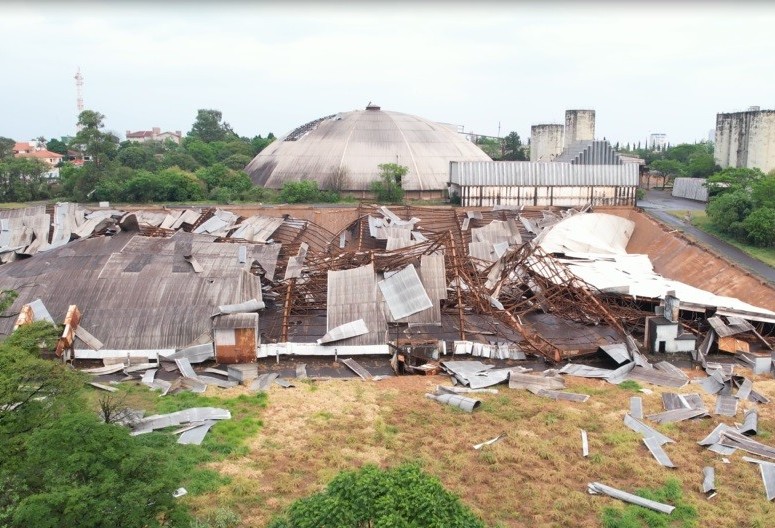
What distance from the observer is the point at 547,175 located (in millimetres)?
48656

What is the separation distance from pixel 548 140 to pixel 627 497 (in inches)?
2553

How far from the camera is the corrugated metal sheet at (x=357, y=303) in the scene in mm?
23453

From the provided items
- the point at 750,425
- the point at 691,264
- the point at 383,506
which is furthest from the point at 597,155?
the point at 383,506

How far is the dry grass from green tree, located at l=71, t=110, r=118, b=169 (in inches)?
1622

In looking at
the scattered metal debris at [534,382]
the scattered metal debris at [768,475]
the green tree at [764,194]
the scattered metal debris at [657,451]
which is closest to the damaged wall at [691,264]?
the green tree at [764,194]

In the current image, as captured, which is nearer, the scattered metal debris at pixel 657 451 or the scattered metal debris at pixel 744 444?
the scattered metal debris at pixel 657 451

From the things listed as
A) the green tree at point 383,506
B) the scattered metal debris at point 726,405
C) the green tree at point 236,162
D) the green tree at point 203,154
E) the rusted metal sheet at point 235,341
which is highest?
the green tree at point 203,154

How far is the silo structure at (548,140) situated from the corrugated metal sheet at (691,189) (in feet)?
46.2

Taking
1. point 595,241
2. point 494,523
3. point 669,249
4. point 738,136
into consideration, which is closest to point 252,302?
point 494,523

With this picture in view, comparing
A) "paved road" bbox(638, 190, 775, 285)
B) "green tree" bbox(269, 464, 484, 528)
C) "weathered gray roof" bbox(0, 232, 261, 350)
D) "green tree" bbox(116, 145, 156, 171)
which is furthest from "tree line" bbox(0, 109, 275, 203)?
"green tree" bbox(269, 464, 484, 528)

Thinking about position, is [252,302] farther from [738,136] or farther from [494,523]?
[738,136]

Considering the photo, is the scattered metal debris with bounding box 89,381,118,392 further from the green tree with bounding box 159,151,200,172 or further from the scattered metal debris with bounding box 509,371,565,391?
the green tree with bounding box 159,151,200,172

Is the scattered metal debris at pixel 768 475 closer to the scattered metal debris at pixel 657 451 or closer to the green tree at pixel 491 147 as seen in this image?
the scattered metal debris at pixel 657 451

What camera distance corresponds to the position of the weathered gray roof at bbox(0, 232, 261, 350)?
23141 mm
